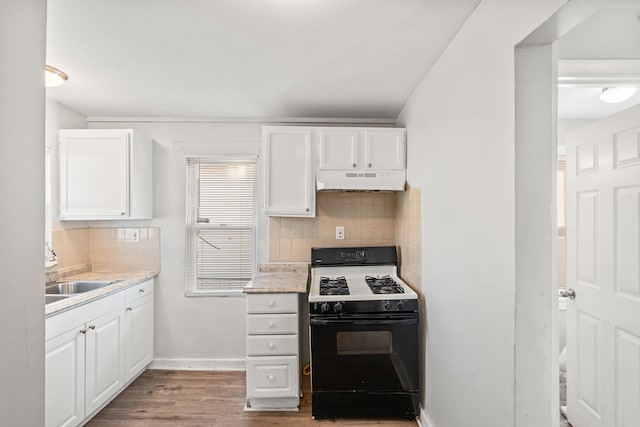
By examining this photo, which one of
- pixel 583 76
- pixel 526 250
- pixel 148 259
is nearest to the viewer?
pixel 526 250

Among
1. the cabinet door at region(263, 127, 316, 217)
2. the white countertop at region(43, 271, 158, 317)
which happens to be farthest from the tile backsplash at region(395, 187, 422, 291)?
the white countertop at region(43, 271, 158, 317)

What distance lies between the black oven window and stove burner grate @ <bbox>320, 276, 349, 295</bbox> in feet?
0.93

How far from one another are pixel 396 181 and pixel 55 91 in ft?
8.71

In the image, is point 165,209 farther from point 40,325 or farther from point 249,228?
point 40,325

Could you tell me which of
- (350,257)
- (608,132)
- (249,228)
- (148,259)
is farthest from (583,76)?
(148,259)

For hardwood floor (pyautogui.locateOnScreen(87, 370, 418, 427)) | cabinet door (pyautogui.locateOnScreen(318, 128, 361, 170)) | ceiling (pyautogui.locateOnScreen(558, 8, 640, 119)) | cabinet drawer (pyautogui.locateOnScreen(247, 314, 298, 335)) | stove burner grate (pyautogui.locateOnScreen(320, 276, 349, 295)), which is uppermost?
ceiling (pyautogui.locateOnScreen(558, 8, 640, 119))

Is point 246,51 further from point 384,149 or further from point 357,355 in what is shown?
point 357,355

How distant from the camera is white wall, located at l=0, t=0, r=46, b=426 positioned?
0.81 meters

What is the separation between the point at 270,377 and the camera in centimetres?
246

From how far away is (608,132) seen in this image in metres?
1.95

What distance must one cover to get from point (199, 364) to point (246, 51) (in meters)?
2.68

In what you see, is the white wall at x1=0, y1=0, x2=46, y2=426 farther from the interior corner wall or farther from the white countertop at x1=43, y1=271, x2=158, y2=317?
the interior corner wall

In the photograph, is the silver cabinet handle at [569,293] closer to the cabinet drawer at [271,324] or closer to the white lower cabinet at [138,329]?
the cabinet drawer at [271,324]

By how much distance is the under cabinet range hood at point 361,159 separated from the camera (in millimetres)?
2801
